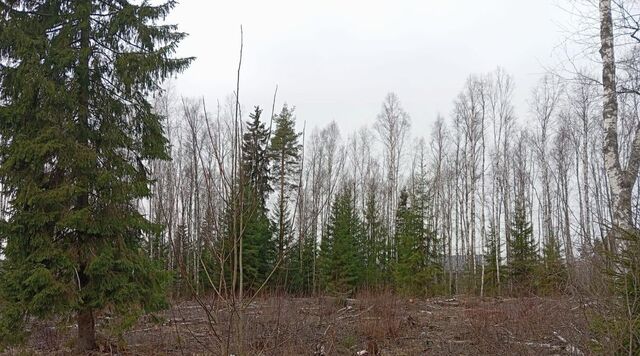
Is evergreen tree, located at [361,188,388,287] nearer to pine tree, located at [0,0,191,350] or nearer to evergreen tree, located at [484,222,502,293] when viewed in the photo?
evergreen tree, located at [484,222,502,293]

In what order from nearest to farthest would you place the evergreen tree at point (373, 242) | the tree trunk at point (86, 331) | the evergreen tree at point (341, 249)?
1. the tree trunk at point (86, 331)
2. the evergreen tree at point (341, 249)
3. the evergreen tree at point (373, 242)

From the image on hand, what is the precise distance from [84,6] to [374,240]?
2532cm

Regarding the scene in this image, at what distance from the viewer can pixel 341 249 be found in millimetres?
26469

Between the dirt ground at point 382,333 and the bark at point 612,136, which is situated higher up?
the bark at point 612,136

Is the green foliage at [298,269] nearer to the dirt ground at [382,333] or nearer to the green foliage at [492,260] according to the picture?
the dirt ground at [382,333]

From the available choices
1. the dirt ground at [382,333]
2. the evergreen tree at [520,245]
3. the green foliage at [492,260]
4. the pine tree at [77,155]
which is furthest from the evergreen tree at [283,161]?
the evergreen tree at [520,245]

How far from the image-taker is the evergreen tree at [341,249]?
86.2ft

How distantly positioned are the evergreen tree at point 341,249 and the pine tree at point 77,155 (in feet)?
55.3

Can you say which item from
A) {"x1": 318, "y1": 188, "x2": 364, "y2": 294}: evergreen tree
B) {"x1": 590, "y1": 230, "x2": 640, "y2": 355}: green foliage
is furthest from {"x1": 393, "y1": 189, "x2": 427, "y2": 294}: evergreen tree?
{"x1": 590, "y1": 230, "x2": 640, "y2": 355}: green foliage

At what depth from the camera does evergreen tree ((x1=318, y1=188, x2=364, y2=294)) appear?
86.2 ft

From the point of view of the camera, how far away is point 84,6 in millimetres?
8805

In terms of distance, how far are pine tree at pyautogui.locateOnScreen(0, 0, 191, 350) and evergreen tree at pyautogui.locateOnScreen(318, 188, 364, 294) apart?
16851mm

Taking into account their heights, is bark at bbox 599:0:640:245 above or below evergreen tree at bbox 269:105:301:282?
above

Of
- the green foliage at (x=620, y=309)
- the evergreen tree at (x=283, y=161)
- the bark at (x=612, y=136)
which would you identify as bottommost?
the green foliage at (x=620, y=309)
